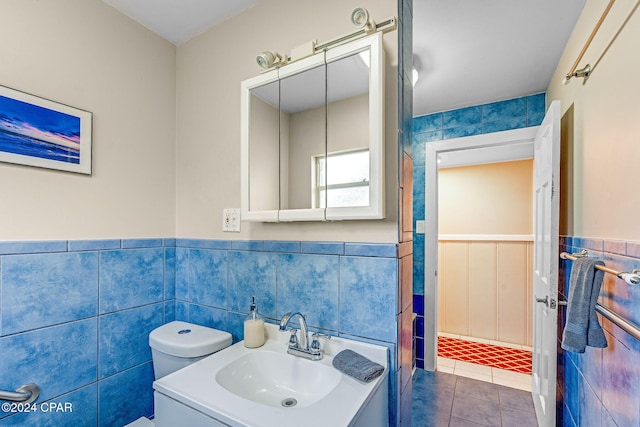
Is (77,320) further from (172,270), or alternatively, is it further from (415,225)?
(415,225)

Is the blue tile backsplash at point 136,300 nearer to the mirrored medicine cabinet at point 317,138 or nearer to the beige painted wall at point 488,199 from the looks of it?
the mirrored medicine cabinet at point 317,138

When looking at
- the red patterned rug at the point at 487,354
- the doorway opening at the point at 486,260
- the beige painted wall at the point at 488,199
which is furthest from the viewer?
the beige painted wall at the point at 488,199

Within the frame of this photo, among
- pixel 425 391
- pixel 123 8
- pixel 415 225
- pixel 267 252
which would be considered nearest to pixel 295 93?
pixel 267 252

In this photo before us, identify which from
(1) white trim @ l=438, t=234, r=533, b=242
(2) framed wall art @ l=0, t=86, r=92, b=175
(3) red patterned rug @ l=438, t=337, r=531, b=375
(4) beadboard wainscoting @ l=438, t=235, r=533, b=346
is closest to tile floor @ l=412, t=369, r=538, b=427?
(3) red patterned rug @ l=438, t=337, r=531, b=375

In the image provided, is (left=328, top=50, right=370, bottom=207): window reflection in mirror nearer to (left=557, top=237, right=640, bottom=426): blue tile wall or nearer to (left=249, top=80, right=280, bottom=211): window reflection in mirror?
(left=249, top=80, right=280, bottom=211): window reflection in mirror

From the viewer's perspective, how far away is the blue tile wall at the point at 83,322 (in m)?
1.12

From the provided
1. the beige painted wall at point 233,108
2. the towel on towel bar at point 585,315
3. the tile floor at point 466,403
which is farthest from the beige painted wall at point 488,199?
the beige painted wall at point 233,108

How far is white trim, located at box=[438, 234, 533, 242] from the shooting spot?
3226 millimetres

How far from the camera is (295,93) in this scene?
1261 mm

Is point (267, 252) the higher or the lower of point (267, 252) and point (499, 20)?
the lower

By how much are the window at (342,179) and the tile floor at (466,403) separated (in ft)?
5.63

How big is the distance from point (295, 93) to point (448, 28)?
3.33 feet

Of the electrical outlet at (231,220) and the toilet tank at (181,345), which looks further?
the electrical outlet at (231,220)

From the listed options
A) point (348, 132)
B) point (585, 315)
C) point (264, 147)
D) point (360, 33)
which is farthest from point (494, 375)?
point (360, 33)
